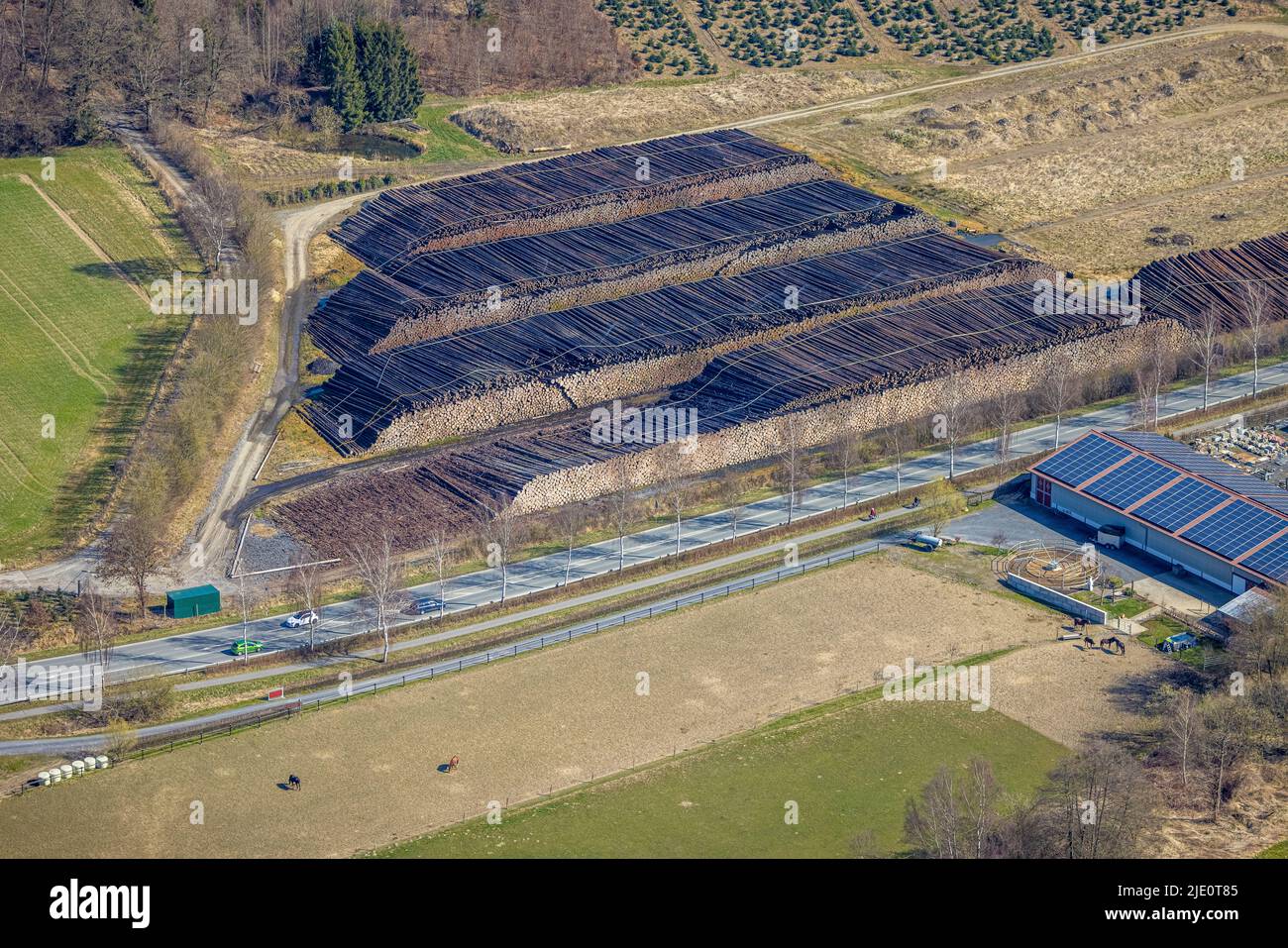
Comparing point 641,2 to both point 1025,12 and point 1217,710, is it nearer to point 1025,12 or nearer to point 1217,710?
point 1025,12

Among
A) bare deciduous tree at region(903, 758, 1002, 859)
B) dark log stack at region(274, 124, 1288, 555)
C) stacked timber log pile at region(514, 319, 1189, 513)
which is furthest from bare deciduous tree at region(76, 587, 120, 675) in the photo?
bare deciduous tree at region(903, 758, 1002, 859)

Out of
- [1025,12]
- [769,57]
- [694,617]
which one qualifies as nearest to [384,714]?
[694,617]

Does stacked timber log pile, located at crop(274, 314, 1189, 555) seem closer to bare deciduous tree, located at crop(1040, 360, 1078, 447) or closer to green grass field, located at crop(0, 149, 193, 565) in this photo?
bare deciduous tree, located at crop(1040, 360, 1078, 447)

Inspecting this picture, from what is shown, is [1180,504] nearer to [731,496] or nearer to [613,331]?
[731,496]

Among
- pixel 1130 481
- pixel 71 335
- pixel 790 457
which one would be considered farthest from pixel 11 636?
pixel 1130 481

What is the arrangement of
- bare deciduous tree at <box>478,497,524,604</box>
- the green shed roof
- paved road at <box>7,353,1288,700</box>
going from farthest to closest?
bare deciduous tree at <box>478,497,524,604</box>
the green shed roof
paved road at <box>7,353,1288,700</box>
